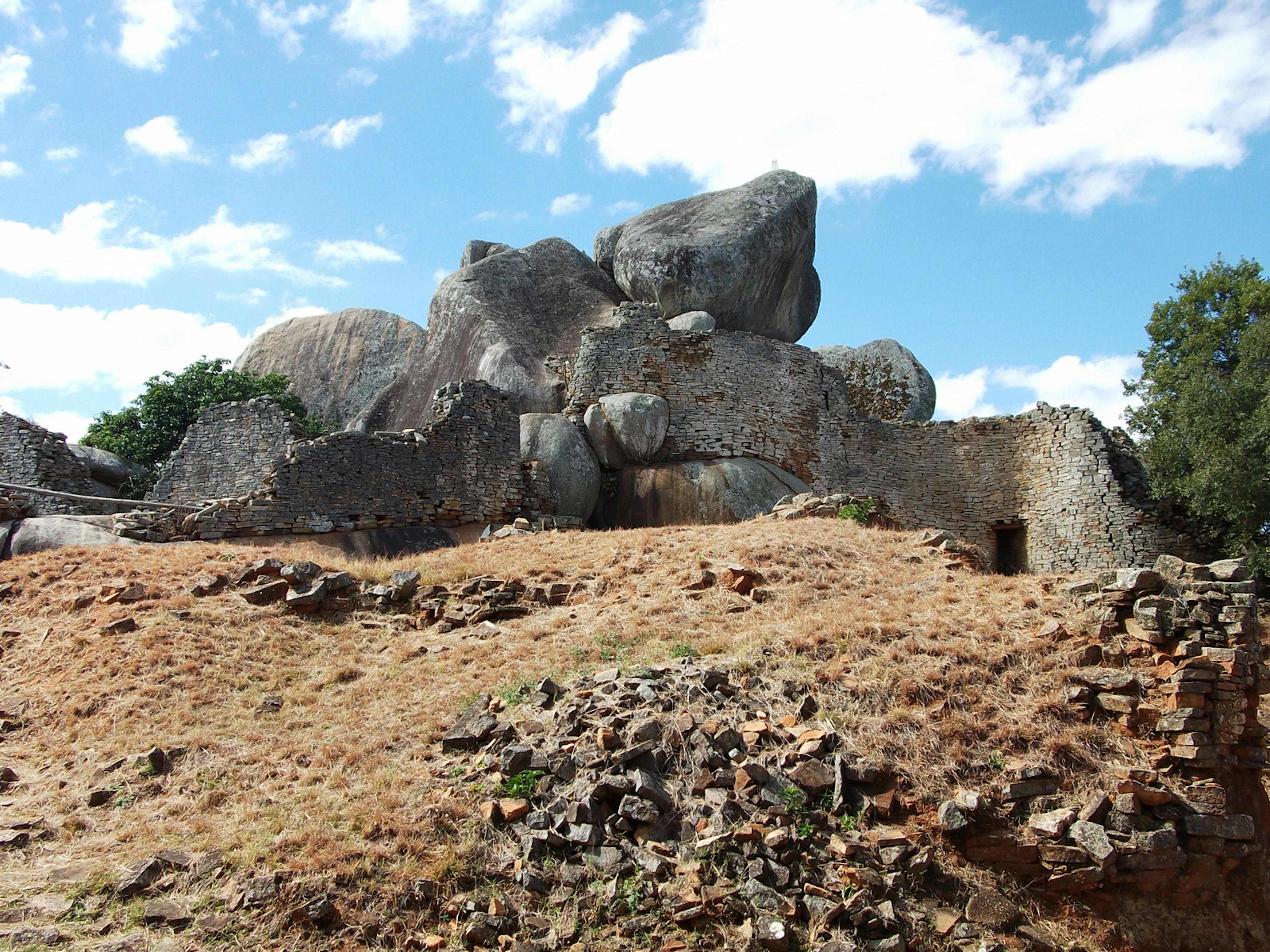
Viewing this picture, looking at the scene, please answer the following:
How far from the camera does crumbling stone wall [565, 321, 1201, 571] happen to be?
2212cm

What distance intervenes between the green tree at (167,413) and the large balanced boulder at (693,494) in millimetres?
12152

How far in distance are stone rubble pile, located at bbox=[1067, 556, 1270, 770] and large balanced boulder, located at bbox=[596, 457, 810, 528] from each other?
1106cm

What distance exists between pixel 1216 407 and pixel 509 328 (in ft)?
56.1

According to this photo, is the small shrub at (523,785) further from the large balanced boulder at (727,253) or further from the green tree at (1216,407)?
the large balanced boulder at (727,253)

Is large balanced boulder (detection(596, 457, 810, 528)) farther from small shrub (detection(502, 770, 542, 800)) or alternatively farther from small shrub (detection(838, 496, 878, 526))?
small shrub (detection(502, 770, 542, 800))

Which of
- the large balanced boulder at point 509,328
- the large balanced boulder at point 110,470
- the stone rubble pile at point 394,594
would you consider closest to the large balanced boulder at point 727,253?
the large balanced boulder at point 509,328

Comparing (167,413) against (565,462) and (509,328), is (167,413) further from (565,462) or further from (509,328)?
(565,462)

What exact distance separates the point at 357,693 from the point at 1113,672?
7.74 meters

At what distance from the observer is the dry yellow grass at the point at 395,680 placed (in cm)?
828

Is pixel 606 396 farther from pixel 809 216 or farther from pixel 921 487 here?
pixel 809 216

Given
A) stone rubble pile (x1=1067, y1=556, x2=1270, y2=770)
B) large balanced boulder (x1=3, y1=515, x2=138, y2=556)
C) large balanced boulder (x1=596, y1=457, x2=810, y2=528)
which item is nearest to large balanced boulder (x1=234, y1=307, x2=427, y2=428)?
large balanced boulder (x1=596, y1=457, x2=810, y2=528)

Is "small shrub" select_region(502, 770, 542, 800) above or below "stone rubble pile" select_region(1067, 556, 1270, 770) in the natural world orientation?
below

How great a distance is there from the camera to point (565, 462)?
21250 millimetres

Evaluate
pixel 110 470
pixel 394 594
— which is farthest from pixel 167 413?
pixel 394 594
